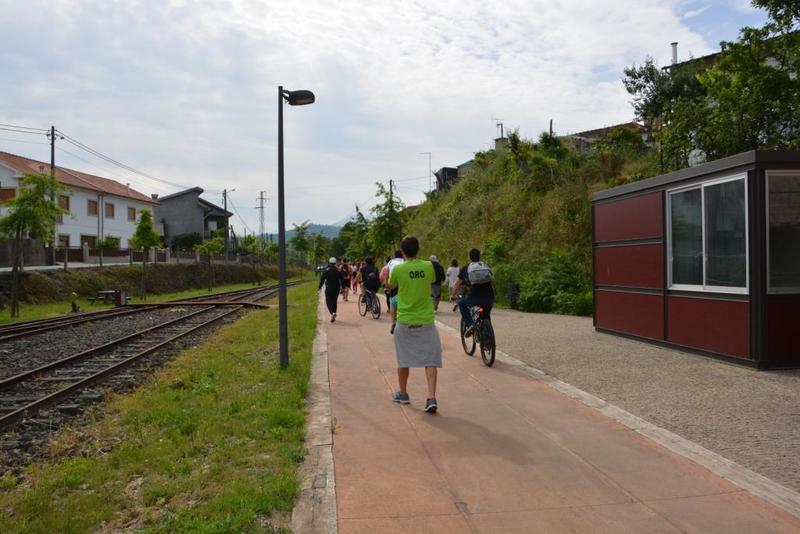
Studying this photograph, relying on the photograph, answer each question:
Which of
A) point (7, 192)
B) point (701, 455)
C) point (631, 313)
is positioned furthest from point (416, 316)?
point (7, 192)

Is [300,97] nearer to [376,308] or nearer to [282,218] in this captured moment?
[282,218]

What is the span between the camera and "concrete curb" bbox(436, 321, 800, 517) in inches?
172

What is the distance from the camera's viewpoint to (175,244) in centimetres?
7219

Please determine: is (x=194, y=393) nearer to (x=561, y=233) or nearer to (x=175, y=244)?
(x=561, y=233)

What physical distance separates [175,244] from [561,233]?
187ft

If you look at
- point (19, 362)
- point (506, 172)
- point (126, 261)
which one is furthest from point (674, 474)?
point (126, 261)

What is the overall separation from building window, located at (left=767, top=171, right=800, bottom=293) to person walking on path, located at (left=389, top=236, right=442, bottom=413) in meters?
5.06

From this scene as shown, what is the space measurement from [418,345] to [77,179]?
52197mm

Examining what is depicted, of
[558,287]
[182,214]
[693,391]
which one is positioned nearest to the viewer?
[693,391]

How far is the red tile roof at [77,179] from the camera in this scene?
47094mm

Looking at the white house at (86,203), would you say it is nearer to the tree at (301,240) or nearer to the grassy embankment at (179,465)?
the tree at (301,240)

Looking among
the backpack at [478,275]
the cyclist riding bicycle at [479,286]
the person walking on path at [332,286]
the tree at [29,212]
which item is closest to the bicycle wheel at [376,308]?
the person walking on path at [332,286]

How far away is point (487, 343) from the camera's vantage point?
9.54m

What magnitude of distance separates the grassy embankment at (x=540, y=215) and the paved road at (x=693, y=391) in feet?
24.2
